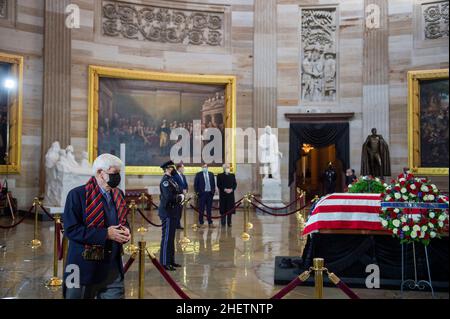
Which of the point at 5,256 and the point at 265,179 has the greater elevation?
the point at 265,179

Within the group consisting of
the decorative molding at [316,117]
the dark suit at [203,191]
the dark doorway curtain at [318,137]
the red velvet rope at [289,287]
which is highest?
the decorative molding at [316,117]

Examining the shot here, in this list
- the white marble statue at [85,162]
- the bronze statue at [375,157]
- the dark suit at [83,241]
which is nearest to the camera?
the dark suit at [83,241]

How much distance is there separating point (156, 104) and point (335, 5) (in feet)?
26.1

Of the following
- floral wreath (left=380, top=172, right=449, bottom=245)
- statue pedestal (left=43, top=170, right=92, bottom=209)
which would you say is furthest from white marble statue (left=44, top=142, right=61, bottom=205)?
floral wreath (left=380, top=172, right=449, bottom=245)

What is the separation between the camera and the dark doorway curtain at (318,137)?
17641mm

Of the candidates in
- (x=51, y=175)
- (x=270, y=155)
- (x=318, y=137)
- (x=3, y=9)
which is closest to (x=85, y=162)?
(x=51, y=175)

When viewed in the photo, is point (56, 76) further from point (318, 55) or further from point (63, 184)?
point (318, 55)

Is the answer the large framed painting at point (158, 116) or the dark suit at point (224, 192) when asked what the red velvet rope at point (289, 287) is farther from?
the large framed painting at point (158, 116)

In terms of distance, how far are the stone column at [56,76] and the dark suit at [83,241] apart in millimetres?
12588

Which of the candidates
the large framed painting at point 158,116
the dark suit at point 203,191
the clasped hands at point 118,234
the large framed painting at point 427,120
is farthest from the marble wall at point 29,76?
the large framed painting at point 427,120

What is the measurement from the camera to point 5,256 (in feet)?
26.9

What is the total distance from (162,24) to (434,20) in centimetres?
1001
